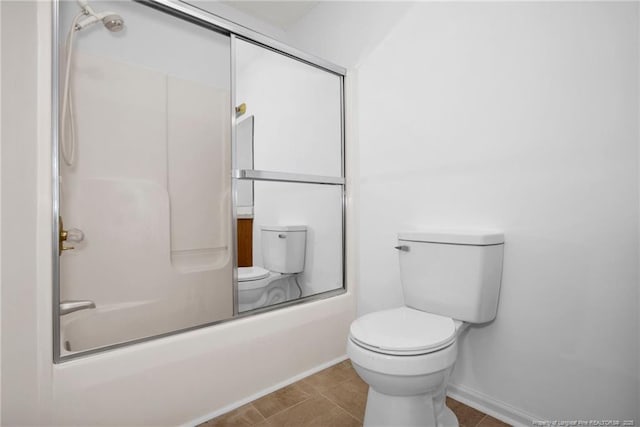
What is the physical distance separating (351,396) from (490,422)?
591 mm

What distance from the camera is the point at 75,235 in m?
1.33

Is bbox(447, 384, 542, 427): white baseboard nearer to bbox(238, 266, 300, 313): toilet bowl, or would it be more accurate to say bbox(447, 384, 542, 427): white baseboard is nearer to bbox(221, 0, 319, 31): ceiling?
bbox(238, 266, 300, 313): toilet bowl

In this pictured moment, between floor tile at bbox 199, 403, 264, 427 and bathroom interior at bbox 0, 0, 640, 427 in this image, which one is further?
floor tile at bbox 199, 403, 264, 427

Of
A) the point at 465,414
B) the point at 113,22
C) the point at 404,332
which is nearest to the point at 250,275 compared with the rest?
the point at 404,332

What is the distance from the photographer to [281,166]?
181cm

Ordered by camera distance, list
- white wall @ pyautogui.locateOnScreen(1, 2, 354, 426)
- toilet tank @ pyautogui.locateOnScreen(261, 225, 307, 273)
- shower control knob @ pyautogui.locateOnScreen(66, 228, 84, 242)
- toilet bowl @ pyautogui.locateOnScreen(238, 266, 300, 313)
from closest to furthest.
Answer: white wall @ pyautogui.locateOnScreen(1, 2, 354, 426) → shower control knob @ pyautogui.locateOnScreen(66, 228, 84, 242) → toilet bowl @ pyautogui.locateOnScreen(238, 266, 300, 313) → toilet tank @ pyautogui.locateOnScreen(261, 225, 307, 273)

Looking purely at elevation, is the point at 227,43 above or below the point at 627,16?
above

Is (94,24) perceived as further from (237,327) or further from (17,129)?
(237,327)

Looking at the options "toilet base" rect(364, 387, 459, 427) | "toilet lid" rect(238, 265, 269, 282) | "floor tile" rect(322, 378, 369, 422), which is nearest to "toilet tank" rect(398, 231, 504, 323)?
"toilet base" rect(364, 387, 459, 427)

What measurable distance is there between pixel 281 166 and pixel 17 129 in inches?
41.8

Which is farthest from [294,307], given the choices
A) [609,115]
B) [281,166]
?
[609,115]

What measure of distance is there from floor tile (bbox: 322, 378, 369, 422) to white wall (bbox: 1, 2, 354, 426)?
1.75ft

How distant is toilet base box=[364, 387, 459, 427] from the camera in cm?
118

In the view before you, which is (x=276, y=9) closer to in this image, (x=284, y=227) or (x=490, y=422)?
(x=284, y=227)
